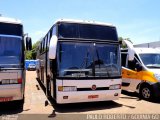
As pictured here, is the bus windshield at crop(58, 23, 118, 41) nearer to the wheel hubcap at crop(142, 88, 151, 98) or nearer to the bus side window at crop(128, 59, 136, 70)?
the bus side window at crop(128, 59, 136, 70)

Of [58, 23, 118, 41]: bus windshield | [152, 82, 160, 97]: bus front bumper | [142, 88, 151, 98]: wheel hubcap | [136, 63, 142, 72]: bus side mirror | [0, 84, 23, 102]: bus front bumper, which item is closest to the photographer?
[0, 84, 23, 102]: bus front bumper

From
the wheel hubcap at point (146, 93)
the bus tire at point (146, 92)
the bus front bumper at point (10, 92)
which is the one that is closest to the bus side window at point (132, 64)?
the bus tire at point (146, 92)

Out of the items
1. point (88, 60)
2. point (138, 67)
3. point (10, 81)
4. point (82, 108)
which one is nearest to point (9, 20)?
point (10, 81)

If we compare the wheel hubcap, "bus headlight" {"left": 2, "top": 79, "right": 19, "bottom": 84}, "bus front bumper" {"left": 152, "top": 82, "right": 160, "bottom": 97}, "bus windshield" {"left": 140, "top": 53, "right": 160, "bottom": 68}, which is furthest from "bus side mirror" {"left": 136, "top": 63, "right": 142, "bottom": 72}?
"bus headlight" {"left": 2, "top": 79, "right": 19, "bottom": 84}

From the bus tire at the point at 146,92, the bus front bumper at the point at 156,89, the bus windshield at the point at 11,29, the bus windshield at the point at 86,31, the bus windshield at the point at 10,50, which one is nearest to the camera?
the bus windshield at the point at 10,50

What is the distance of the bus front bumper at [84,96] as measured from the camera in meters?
8.56

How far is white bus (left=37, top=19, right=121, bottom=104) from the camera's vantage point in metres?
8.56

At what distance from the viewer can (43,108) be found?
30.4ft

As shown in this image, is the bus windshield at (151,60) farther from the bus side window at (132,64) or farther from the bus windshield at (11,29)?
the bus windshield at (11,29)

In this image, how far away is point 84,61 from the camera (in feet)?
29.0

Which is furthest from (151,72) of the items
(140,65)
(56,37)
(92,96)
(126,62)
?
(56,37)

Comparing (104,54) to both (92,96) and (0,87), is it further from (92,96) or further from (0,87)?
(0,87)

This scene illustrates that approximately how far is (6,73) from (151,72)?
20.1ft

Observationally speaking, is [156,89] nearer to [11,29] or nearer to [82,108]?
[82,108]
